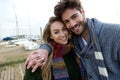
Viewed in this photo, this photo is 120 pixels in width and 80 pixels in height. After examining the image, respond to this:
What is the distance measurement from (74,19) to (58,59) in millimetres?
379

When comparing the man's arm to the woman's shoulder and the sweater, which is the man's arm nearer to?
the woman's shoulder

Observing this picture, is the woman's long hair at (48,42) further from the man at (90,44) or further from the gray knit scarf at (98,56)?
the gray knit scarf at (98,56)

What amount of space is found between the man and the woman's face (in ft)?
0.20

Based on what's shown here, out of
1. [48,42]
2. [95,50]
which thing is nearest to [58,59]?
[48,42]

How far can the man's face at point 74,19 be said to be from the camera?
2.08m

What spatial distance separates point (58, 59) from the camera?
2.07m

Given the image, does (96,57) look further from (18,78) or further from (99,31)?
(18,78)

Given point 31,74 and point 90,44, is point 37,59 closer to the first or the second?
point 31,74

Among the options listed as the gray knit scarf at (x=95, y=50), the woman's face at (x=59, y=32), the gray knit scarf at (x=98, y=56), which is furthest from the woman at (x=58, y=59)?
the gray knit scarf at (x=98, y=56)

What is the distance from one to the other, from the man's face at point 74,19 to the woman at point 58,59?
0.31 feet

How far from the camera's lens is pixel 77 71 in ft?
6.84

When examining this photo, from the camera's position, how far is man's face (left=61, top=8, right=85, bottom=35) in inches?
81.9

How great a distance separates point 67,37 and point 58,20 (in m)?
0.18

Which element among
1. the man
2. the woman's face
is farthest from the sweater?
the woman's face
